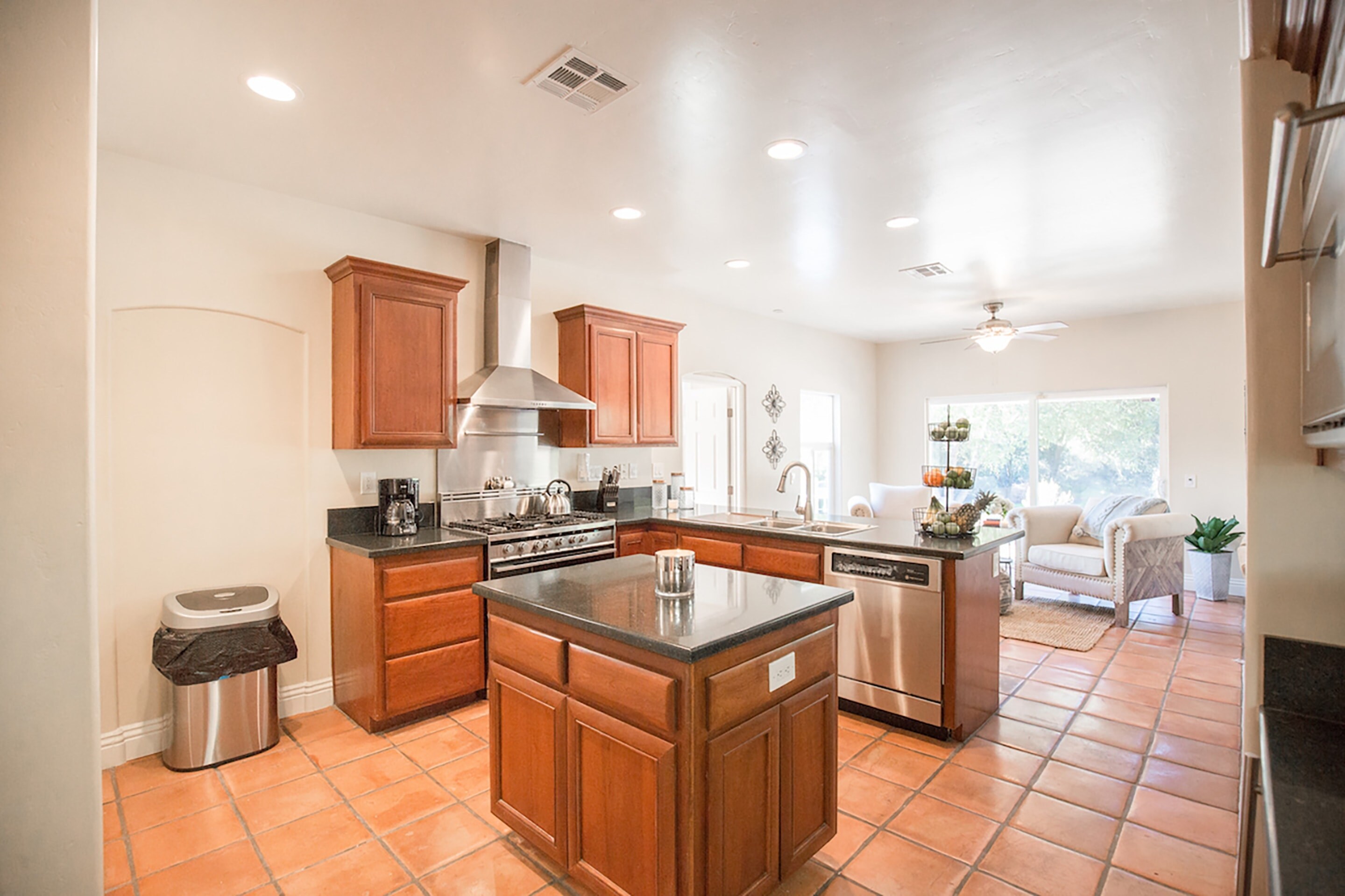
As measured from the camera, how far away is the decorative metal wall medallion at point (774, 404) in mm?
6453

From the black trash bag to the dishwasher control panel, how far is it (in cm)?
270

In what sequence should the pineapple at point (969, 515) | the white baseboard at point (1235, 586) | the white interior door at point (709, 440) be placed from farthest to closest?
the white interior door at point (709, 440) → the white baseboard at point (1235, 586) → the pineapple at point (969, 515)

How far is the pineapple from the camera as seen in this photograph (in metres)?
3.31

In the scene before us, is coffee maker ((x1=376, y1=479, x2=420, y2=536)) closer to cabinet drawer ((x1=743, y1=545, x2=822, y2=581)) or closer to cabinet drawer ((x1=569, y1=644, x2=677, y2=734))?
cabinet drawer ((x1=743, y1=545, x2=822, y2=581))

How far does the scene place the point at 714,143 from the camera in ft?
9.05

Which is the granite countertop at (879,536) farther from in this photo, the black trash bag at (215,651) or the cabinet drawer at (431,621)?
the black trash bag at (215,651)

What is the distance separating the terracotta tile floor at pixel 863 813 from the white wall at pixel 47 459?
1.11m

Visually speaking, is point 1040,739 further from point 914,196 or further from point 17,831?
point 17,831

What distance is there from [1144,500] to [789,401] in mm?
3184

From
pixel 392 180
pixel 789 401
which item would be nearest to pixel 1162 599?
pixel 789 401

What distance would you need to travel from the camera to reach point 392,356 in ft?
11.4

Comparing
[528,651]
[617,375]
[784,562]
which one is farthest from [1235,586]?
[528,651]

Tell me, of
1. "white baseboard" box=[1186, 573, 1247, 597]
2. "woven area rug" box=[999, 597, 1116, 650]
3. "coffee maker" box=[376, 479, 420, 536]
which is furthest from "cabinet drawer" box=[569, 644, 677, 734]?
"white baseboard" box=[1186, 573, 1247, 597]

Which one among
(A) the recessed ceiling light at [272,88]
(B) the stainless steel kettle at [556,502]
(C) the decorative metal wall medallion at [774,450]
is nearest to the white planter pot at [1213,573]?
(C) the decorative metal wall medallion at [774,450]
